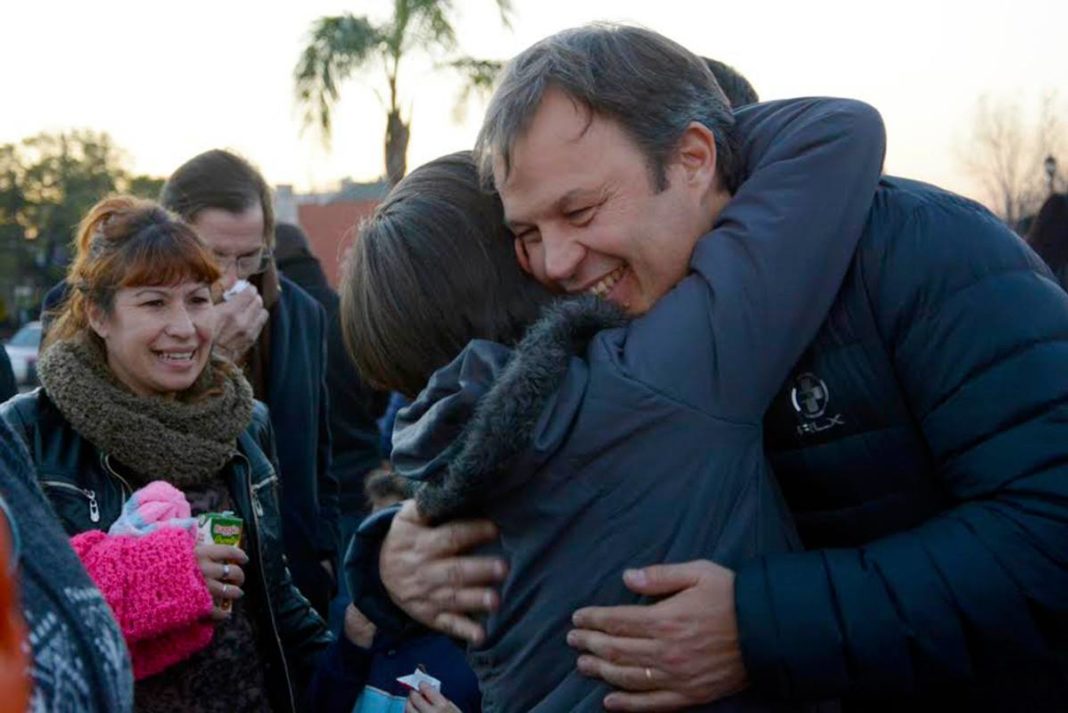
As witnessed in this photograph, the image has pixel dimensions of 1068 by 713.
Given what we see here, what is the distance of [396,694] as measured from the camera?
2.85m

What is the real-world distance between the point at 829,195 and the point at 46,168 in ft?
187

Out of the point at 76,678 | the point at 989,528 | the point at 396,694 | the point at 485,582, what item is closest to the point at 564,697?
the point at 485,582

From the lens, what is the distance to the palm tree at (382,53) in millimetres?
19109

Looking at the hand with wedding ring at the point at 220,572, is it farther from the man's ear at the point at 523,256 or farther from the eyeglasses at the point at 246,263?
the eyeglasses at the point at 246,263

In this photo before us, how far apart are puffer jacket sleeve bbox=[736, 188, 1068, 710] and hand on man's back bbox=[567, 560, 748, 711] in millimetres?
32

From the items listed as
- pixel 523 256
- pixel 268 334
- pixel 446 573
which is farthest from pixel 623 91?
pixel 268 334

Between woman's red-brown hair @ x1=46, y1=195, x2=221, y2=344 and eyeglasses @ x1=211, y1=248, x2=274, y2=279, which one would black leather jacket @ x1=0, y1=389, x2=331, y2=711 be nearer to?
woman's red-brown hair @ x1=46, y1=195, x2=221, y2=344

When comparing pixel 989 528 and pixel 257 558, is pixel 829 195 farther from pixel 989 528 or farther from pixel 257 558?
pixel 257 558

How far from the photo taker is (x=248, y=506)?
10.7 feet

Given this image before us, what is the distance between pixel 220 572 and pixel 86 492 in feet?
1.31

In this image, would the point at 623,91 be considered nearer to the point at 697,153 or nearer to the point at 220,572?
the point at 697,153

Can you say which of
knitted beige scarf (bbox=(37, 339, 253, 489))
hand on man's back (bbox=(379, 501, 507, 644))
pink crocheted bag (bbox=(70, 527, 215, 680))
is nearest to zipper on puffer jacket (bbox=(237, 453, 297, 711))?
knitted beige scarf (bbox=(37, 339, 253, 489))

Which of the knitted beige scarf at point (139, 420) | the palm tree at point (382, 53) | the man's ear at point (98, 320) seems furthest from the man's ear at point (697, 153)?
the palm tree at point (382, 53)

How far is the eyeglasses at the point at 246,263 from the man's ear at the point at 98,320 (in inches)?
43.2
